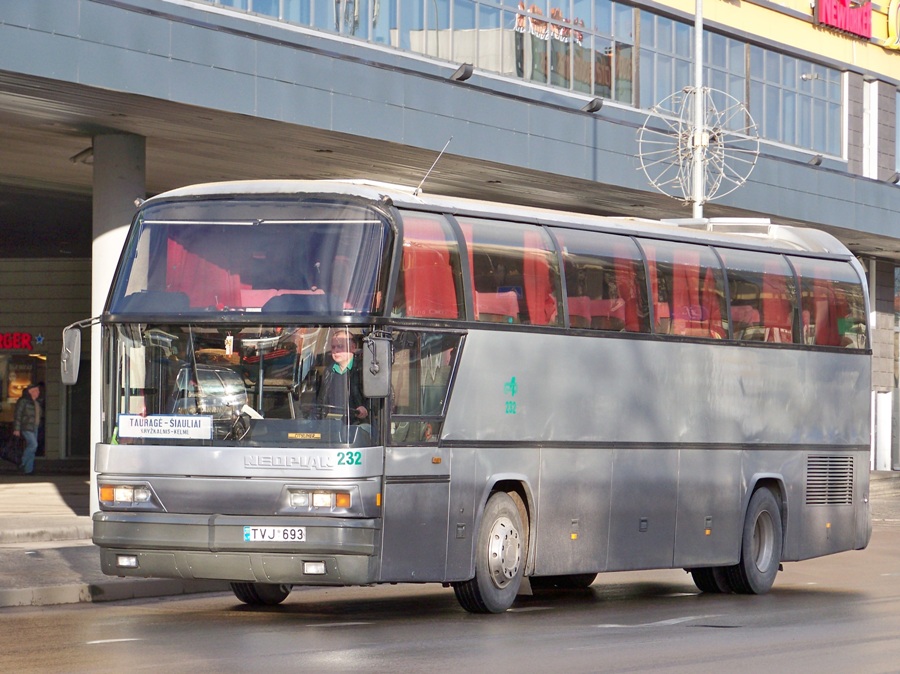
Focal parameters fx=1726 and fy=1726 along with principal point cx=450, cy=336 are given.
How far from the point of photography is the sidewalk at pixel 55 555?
1511 cm

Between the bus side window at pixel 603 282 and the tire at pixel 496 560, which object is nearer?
the tire at pixel 496 560

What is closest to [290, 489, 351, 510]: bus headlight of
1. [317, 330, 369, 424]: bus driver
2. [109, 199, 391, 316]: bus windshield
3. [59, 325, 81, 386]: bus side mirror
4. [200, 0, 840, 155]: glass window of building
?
[317, 330, 369, 424]: bus driver

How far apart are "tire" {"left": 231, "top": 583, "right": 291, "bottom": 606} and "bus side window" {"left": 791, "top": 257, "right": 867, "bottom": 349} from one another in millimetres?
6489

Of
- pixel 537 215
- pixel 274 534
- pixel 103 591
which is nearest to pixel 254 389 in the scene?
pixel 274 534

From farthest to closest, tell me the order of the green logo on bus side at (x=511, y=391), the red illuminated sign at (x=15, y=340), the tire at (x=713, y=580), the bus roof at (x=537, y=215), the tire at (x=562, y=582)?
the red illuminated sign at (x=15, y=340) < the tire at (x=562, y=582) < the tire at (x=713, y=580) < the green logo on bus side at (x=511, y=391) < the bus roof at (x=537, y=215)

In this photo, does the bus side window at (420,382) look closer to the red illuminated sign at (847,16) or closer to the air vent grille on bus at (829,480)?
the air vent grille on bus at (829,480)

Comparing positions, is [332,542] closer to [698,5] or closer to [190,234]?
[190,234]

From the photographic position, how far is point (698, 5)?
94.7ft

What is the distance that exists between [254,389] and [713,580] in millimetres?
6755

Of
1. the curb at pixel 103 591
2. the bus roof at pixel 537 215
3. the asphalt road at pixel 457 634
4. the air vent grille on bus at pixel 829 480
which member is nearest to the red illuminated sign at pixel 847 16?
the bus roof at pixel 537 215

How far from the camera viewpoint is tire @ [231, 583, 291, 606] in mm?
14711

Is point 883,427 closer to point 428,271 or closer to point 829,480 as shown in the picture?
point 829,480

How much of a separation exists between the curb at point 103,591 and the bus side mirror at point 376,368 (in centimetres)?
407

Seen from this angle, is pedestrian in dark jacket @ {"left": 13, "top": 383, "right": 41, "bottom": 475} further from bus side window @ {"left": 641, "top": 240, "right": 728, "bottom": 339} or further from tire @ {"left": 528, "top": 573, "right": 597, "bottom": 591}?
bus side window @ {"left": 641, "top": 240, "right": 728, "bottom": 339}
